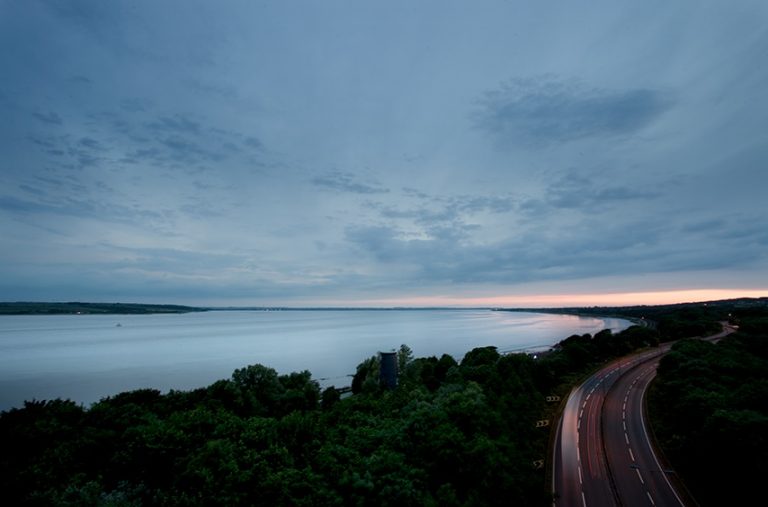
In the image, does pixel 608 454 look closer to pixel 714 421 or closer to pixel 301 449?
pixel 714 421

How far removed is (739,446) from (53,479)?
4642 cm

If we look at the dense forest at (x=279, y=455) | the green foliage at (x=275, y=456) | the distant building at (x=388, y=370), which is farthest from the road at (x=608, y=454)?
the distant building at (x=388, y=370)

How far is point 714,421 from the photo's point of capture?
33469 mm

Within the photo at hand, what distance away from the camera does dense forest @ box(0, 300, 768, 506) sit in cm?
2078

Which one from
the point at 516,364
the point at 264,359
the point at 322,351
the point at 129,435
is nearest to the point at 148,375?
the point at 264,359

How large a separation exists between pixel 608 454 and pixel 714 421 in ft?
30.1

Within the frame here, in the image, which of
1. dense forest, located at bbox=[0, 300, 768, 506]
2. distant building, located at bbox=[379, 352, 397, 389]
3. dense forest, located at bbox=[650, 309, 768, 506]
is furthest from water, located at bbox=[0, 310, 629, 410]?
dense forest, located at bbox=[650, 309, 768, 506]

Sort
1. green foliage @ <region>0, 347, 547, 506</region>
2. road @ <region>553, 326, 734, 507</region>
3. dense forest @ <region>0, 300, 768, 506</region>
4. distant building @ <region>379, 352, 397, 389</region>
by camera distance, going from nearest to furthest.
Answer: green foliage @ <region>0, 347, 547, 506</region> → dense forest @ <region>0, 300, 768, 506</region> → road @ <region>553, 326, 734, 507</region> → distant building @ <region>379, 352, 397, 389</region>

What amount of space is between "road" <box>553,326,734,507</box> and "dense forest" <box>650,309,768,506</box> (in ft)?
6.81

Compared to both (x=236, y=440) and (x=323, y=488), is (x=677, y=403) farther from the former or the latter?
(x=236, y=440)

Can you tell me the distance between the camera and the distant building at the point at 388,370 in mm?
64938

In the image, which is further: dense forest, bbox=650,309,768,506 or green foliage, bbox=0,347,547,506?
dense forest, bbox=650,309,768,506

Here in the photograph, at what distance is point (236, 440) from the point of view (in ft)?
90.3

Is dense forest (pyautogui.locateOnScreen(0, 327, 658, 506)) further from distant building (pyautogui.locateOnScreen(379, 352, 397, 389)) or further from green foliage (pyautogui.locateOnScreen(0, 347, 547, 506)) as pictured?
distant building (pyautogui.locateOnScreen(379, 352, 397, 389))
